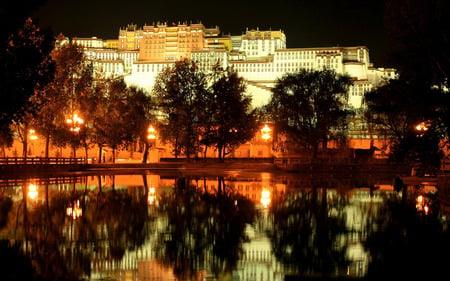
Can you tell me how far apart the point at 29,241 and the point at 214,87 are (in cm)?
5097

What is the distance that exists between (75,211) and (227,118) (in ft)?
143

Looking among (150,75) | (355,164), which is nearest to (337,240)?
(355,164)

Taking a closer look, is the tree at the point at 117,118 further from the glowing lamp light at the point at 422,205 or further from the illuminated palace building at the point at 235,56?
the illuminated palace building at the point at 235,56

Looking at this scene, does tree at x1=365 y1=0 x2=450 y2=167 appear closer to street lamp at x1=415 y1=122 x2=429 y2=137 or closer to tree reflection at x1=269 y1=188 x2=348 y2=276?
street lamp at x1=415 y1=122 x2=429 y2=137

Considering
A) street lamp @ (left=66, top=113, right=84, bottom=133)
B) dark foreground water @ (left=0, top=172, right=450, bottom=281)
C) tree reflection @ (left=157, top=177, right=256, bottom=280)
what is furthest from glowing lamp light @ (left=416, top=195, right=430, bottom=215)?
street lamp @ (left=66, top=113, right=84, bottom=133)

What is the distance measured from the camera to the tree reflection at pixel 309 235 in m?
10.7

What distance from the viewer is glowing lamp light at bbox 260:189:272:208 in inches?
832

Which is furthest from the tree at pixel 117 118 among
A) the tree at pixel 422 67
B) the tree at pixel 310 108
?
the tree at pixel 422 67

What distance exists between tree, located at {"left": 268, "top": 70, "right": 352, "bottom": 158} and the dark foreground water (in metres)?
35.5

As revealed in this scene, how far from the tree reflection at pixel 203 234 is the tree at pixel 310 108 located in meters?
36.4

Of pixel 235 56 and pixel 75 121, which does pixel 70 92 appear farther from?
pixel 235 56

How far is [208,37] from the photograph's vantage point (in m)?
198

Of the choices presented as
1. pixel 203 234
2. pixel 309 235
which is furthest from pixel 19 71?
pixel 309 235

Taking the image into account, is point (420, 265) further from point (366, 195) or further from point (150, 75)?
point (150, 75)
